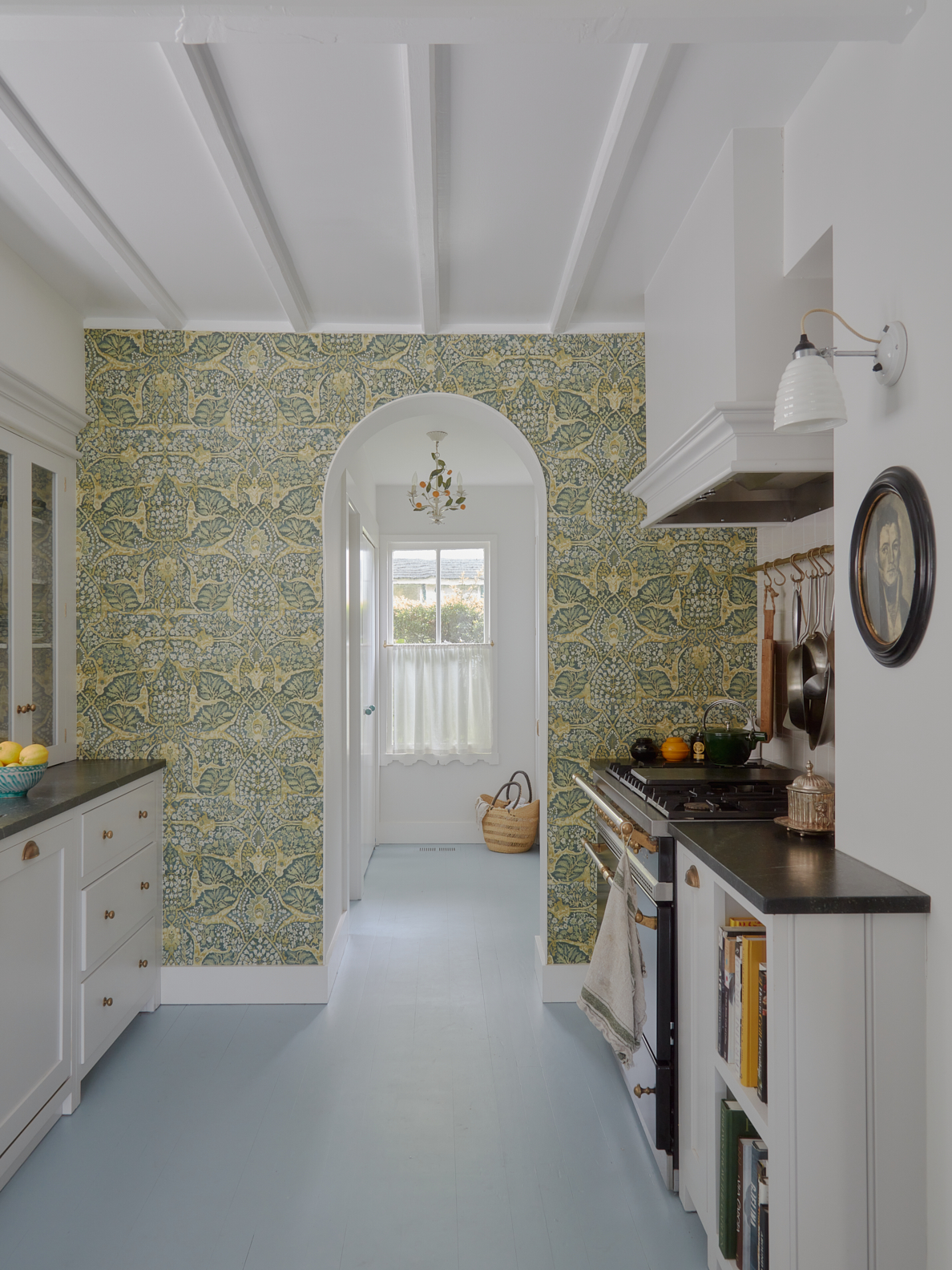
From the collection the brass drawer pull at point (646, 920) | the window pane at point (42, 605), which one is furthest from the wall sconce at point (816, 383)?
the window pane at point (42, 605)

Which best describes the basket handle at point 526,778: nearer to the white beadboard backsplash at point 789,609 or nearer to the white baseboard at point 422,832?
the white baseboard at point 422,832

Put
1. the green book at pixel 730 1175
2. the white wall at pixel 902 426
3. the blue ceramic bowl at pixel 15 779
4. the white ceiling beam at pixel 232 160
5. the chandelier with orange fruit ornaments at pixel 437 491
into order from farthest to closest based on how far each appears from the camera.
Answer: the chandelier with orange fruit ornaments at pixel 437 491 → the blue ceramic bowl at pixel 15 779 → the white ceiling beam at pixel 232 160 → the green book at pixel 730 1175 → the white wall at pixel 902 426

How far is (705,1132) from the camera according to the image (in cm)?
193

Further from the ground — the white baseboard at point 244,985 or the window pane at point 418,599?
the window pane at point 418,599

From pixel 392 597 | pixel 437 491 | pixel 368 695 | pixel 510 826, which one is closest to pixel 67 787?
pixel 368 695

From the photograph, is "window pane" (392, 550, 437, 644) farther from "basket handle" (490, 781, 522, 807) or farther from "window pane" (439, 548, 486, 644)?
"basket handle" (490, 781, 522, 807)

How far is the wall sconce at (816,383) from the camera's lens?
1.56 metres

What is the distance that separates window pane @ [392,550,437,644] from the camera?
20.8 feet

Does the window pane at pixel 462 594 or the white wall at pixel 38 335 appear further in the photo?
the window pane at pixel 462 594

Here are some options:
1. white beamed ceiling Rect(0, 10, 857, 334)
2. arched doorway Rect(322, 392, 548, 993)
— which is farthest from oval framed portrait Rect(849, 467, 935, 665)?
arched doorway Rect(322, 392, 548, 993)

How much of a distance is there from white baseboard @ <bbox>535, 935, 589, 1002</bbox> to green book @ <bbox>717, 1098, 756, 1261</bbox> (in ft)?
5.21

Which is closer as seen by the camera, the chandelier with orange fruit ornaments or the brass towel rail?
the brass towel rail

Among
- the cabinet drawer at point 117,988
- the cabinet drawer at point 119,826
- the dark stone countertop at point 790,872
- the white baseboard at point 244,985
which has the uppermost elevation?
the dark stone countertop at point 790,872

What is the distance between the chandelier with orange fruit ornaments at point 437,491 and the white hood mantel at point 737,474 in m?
1.87
